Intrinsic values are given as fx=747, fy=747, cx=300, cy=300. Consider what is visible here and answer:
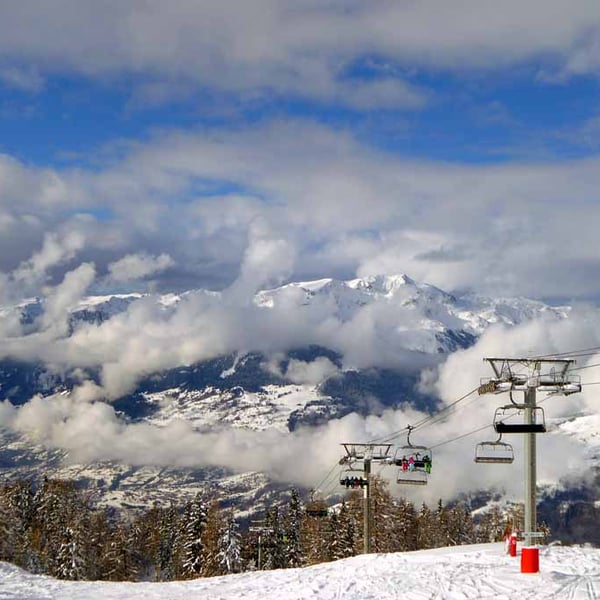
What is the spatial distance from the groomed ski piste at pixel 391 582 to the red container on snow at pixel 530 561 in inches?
11.8

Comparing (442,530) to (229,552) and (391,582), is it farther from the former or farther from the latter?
(391,582)

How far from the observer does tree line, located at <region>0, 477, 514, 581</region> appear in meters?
73.4

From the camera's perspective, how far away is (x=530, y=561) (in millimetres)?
30172

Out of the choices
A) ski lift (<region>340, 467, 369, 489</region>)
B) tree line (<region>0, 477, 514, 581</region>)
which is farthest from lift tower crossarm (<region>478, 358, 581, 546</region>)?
tree line (<region>0, 477, 514, 581</region>)

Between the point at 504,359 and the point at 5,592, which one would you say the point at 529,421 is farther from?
Answer: the point at 5,592

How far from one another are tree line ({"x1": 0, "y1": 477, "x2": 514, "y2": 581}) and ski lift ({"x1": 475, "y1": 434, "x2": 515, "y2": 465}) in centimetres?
3488

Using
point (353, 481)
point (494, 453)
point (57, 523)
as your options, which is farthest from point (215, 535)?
point (494, 453)

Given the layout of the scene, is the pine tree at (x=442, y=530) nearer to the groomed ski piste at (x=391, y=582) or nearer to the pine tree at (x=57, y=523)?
the pine tree at (x=57, y=523)

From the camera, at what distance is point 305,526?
93.5 metres

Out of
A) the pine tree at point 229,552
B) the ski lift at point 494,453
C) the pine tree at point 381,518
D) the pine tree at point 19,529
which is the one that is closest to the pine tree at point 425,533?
the pine tree at point 381,518

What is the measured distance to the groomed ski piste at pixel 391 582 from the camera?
27.6 m

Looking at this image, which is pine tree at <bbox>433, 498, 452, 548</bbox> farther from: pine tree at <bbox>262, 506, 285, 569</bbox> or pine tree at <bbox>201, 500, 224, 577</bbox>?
pine tree at <bbox>201, 500, 224, 577</bbox>

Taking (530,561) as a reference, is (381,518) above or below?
below

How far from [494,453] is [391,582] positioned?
10507mm
